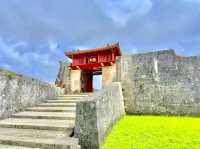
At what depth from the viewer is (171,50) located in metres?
8.21

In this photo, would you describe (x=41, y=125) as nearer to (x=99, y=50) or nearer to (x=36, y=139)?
(x=36, y=139)

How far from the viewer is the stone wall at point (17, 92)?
4914mm

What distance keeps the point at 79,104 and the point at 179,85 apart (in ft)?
19.1

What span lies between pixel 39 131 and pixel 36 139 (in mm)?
598

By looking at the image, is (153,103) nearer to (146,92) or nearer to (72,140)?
(146,92)

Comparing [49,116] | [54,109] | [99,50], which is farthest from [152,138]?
[99,50]

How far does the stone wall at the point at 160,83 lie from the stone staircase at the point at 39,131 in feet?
12.7

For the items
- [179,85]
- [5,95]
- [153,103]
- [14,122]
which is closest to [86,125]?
[14,122]

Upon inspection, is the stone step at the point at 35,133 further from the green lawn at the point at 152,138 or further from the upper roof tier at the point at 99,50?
the upper roof tier at the point at 99,50

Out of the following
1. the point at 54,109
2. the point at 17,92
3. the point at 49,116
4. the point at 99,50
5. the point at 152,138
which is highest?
the point at 99,50

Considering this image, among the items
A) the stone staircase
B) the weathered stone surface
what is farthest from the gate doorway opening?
the stone staircase

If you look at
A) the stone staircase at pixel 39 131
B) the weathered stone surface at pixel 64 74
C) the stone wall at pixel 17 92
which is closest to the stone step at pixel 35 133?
the stone staircase at pixel 39 131

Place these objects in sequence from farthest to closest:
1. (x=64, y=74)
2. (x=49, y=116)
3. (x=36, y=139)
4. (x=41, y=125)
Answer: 1. (x=64, y=74)
2. (x=49, y=116)
3. (x=41, y=125)
4. (x=36, y=139)

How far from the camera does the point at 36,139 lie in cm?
326
